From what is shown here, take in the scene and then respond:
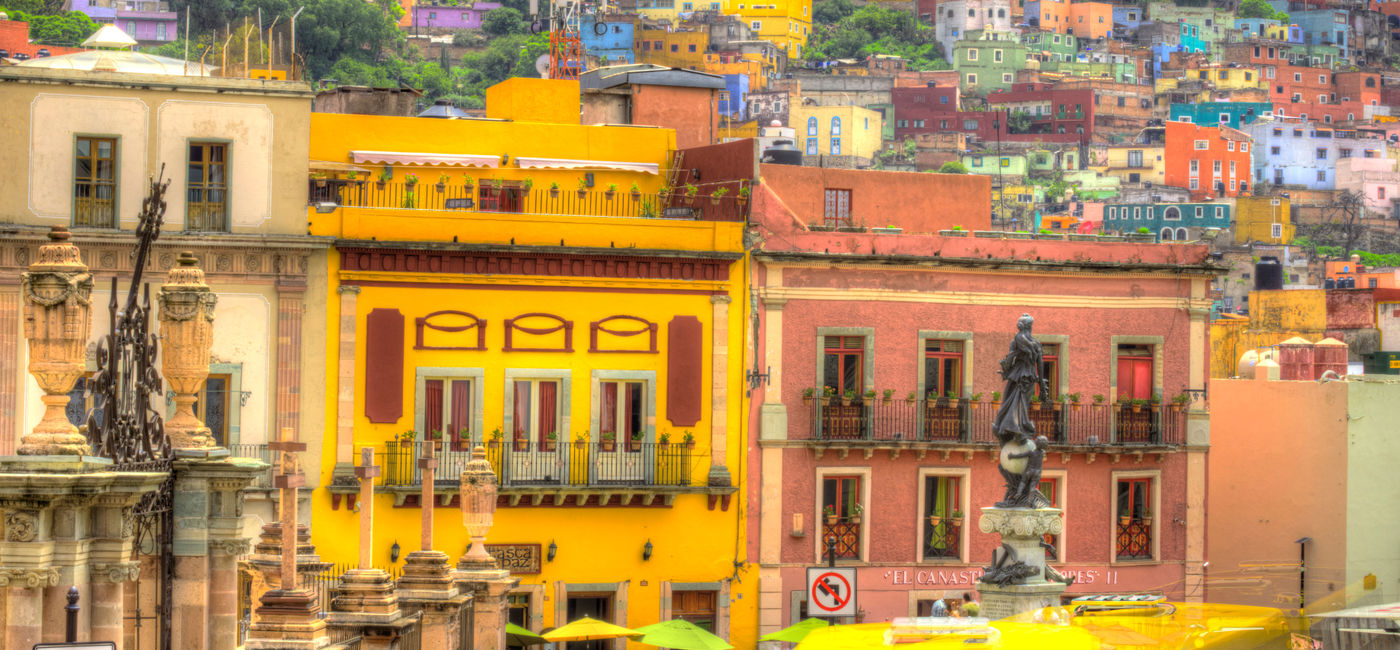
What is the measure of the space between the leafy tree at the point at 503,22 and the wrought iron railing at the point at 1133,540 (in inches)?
5802

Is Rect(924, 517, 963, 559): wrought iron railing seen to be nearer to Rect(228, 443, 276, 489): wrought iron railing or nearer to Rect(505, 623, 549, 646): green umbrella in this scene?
Rect(505, 623, 549, 646): green umbrella

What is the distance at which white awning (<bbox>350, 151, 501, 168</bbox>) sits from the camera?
38938mm

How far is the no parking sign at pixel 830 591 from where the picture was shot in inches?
1160

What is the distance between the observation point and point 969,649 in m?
18.7

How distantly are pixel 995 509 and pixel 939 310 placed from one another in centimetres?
1472

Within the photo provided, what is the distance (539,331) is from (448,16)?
6351 inches

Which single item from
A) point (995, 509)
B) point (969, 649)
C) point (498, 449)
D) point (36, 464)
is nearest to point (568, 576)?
point (498, 449)

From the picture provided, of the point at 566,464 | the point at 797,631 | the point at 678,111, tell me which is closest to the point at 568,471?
the point at 566,464

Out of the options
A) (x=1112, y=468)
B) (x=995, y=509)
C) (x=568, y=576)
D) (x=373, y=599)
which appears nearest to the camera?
(x=373, y=599)

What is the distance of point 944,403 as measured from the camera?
127ft

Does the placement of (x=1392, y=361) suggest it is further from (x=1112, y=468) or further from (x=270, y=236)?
(x=270, y=236)

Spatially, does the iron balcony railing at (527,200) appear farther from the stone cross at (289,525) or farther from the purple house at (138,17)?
the purple house at (138,17)

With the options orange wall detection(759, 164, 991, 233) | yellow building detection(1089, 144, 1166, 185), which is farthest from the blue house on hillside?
orange wall detection(759, 164, 991, 233)

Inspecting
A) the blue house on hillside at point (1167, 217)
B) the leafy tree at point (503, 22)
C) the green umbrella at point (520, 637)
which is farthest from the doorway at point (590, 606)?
the leafy tree at point (503, 22)
